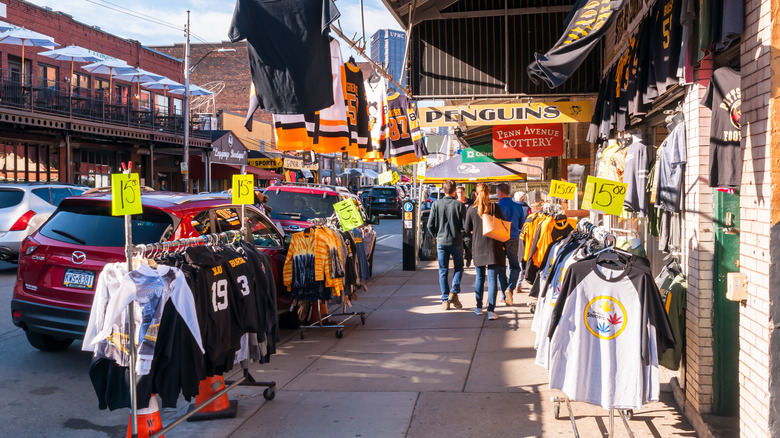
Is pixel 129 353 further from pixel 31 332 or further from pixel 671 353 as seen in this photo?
pixel 671 353

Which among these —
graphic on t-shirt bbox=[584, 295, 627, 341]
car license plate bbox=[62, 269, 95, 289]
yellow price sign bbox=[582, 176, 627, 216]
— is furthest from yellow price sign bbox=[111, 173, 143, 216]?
yellow price sign bbox=[582, 176, 627, 216]

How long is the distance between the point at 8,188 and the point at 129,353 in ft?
37.3

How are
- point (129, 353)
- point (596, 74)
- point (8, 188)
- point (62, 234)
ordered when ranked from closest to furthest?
1. point (129, 353)
2. point (62, 234)
3. point (596, 74)
4. point (8, 188)

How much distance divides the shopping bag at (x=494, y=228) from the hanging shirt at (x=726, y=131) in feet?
15.7

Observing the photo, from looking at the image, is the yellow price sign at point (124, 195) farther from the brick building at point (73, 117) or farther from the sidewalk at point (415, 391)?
the brick building at point (73, 117)

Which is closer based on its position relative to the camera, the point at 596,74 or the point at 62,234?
the point at 62,234

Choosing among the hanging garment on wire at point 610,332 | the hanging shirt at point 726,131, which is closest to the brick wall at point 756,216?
the hanging shirt at point 726,131

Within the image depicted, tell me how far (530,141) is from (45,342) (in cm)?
836

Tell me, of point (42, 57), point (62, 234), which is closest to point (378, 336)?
point (62, 234)

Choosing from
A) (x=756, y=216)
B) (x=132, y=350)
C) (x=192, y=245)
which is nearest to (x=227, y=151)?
(x=192, y=245)

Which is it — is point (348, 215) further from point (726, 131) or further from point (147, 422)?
point (726, 131)

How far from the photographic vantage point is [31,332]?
7.14 meters

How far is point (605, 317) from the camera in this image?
179 inches

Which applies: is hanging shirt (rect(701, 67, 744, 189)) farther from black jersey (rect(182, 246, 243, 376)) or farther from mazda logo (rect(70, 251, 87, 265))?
mazda logo (rect(70, 251, 87, 265))
